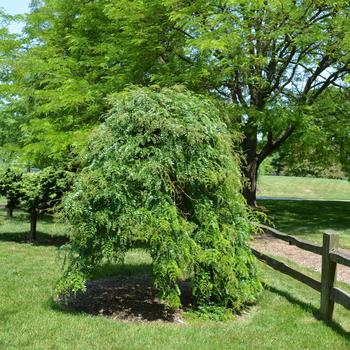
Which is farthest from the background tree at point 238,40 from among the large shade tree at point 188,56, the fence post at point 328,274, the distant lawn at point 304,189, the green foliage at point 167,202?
the distant lawn at point 304,189

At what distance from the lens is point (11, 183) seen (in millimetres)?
12109

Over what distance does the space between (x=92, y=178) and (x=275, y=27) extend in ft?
28.8

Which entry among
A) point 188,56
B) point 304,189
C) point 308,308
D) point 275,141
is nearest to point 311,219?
point 275,141

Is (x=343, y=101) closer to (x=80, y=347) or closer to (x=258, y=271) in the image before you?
(x=258, y=271)

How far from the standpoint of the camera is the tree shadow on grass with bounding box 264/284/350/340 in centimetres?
588

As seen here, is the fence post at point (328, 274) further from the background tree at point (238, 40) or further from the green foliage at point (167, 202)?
the background tree at point (238, 40)

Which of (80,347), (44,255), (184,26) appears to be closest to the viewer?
(80,347)

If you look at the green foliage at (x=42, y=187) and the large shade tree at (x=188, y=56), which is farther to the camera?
the large shade tree at (x=188, y=56)

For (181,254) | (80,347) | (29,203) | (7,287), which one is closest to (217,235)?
(181,254)

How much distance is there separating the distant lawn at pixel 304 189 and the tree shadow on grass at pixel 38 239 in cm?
2561

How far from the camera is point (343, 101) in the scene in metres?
16.6

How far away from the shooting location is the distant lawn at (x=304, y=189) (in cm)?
3853

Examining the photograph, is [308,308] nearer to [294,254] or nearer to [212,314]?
[212,314]

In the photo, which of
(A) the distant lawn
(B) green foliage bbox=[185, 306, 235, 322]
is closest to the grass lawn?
(B) green foliage bbox=[185, 306, 235, 322]
